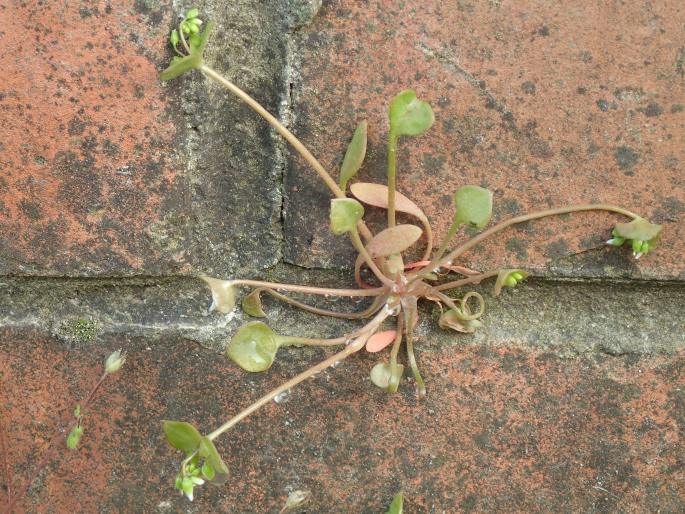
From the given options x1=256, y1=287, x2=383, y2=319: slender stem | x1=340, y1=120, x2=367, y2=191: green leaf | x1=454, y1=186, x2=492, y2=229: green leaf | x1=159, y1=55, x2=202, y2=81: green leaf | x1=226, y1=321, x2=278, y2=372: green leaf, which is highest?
x1=159, y1=55, x2=202, y2=81: green leaf

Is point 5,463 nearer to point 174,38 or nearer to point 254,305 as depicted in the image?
point 254,305

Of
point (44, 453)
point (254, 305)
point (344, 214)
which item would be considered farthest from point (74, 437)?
point (344, 214)

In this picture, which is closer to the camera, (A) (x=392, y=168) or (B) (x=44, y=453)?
(A) (x=392, y=168)

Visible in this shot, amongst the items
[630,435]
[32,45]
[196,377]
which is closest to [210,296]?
[196,377]

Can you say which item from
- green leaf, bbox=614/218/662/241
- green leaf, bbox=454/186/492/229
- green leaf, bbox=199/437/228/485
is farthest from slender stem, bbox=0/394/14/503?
green leaf, bbox=614/218/662/241

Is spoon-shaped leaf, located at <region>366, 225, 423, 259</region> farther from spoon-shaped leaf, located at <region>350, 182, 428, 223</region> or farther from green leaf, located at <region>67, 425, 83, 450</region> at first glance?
green leaf, located at <region>67, 425, 83, 450</region>
